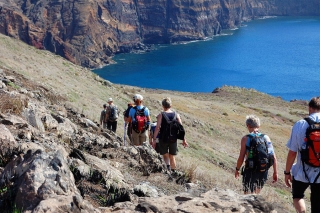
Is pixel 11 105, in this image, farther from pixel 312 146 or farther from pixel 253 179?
pixel 312 146

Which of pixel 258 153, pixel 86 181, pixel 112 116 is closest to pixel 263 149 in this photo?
pixel 258 153

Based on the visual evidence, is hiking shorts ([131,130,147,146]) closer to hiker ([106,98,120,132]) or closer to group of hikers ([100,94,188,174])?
group of hikers ([100,94,188,174])

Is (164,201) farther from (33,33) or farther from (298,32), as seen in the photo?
(298,32)

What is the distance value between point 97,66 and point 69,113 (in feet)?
469

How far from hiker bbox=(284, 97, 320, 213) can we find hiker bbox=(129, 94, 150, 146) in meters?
5.14

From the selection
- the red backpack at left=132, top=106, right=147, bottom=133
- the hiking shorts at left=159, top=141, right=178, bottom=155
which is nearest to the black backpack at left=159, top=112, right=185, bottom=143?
the hiking shorts at left=159, top=141, right=178, bottom=155

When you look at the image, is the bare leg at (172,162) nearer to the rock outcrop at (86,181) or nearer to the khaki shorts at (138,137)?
the rock outcrop at (86,181)

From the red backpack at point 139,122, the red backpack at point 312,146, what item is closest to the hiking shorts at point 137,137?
the red backpack at point 139,122

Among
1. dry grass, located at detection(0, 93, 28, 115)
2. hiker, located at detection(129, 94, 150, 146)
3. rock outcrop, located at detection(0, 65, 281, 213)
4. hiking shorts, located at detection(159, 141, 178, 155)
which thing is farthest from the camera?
hiker, located at detection(129, 94, 150, 146)

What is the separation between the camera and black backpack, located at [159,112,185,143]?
9.53m

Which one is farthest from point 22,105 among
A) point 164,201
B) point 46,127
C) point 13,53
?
point 13,53

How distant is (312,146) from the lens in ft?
19.9

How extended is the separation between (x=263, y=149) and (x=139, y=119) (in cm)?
422

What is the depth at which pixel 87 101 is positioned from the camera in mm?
22719
